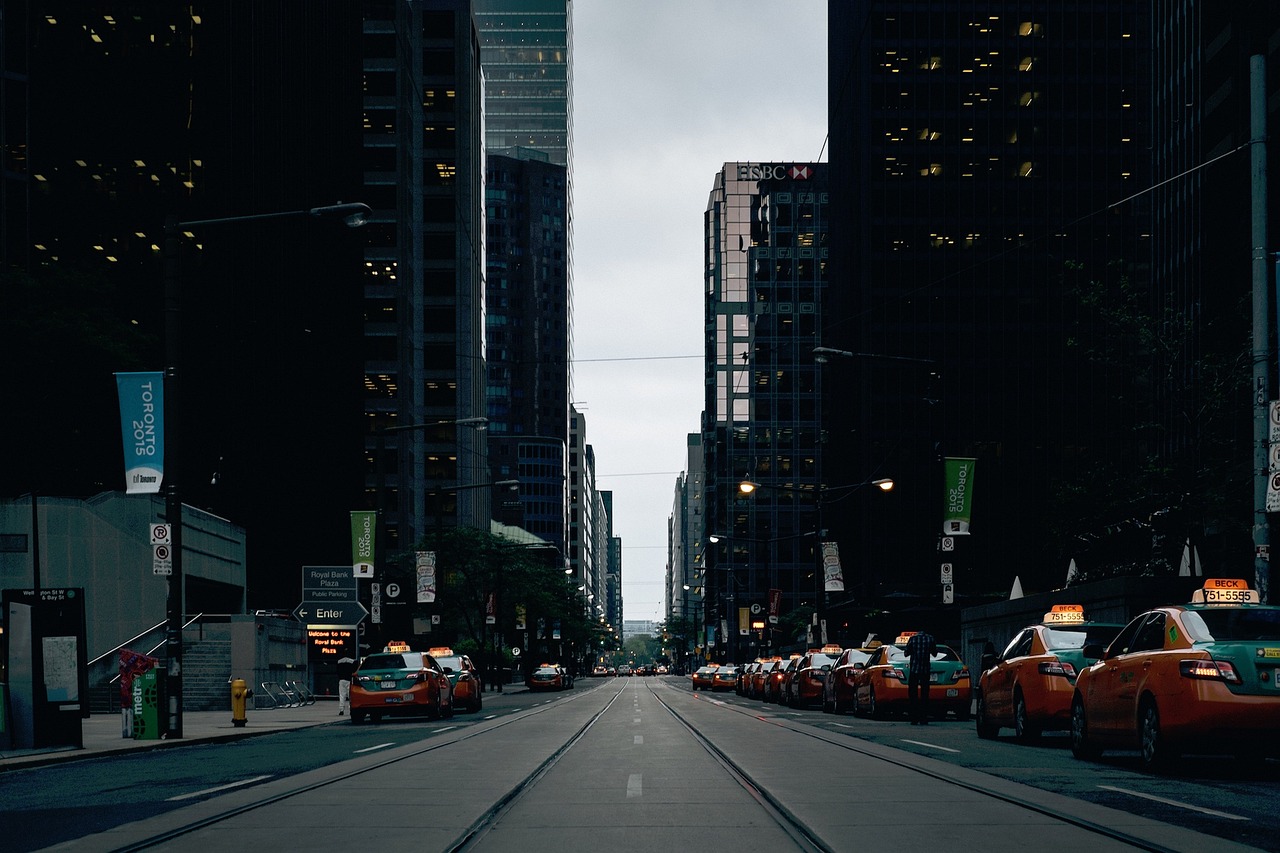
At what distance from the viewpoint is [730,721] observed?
29.0 m

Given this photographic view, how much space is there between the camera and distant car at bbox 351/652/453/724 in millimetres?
29000

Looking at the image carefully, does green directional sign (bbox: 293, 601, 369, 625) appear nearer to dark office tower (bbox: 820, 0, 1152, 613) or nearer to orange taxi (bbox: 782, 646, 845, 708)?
orange taxi (bbox: 782, 646, 845, 708)

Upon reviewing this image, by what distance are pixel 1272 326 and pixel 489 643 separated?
75.3 m

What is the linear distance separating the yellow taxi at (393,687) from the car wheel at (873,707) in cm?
963

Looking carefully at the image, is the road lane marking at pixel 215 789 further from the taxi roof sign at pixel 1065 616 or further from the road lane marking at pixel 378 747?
the taxi roof sign at pixel 1065 616

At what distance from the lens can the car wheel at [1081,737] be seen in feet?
53.3

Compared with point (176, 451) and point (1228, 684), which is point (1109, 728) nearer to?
point (1228, 684)

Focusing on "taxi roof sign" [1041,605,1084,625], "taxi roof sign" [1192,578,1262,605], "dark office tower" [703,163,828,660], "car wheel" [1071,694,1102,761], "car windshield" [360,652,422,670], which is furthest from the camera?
"dark office tower" [703,163,828,660]

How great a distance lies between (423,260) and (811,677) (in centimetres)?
8995

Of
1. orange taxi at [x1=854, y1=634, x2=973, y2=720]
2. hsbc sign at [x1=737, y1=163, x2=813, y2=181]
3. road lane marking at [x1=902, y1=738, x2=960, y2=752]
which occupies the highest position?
hsbc sign at [x1=737, y1=163, x2=813, y2=181]

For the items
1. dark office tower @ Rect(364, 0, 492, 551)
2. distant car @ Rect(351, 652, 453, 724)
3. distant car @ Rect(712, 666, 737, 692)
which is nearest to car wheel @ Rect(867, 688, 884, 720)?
distant car @ Rect(351, 652, 453, 724)

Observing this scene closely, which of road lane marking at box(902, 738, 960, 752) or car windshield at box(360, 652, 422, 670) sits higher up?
road lane marking at box(902, 738, 960, 752)

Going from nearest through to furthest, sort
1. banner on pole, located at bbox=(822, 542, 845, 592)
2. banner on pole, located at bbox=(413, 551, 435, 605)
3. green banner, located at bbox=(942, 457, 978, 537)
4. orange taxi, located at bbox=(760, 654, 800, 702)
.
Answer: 1. green banner, located at bbox=(942, 457, 978, 537)
2. orange taxi, located at bbox=(760, 654, 800, 702)
3. banner on pole, located at bbox=(413, 551, 435, 605)
4. banner on pole, located at bbox=(822, 542, 845, 592)

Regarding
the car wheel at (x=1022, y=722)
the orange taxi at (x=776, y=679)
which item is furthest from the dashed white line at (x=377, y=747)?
the orange taxi at (x=776, y=679)
